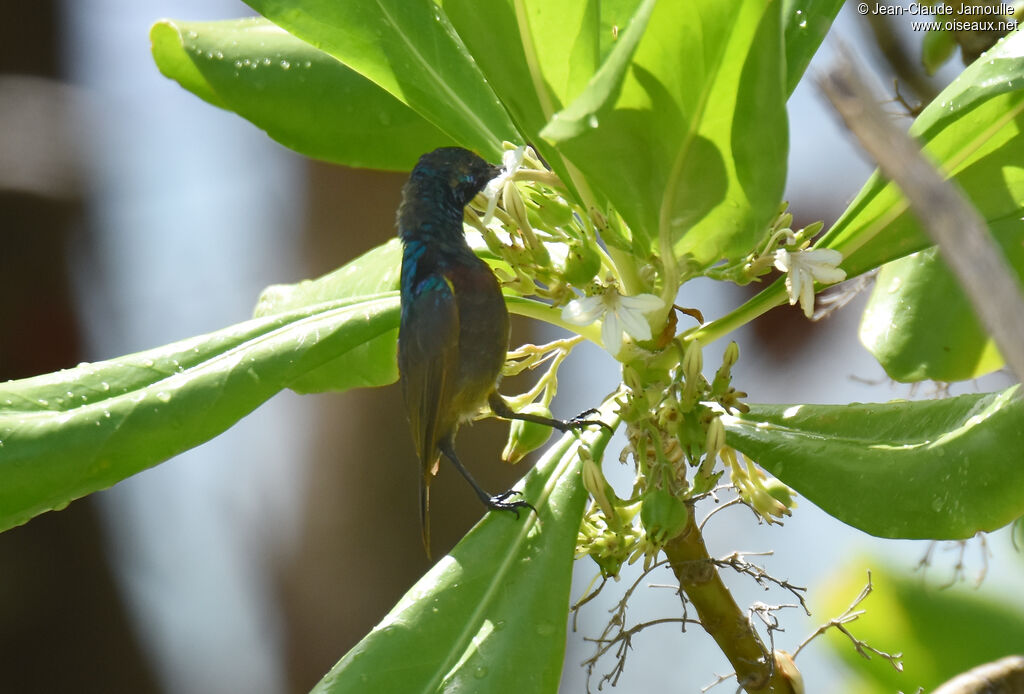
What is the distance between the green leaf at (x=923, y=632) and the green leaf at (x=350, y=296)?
1.18 meters

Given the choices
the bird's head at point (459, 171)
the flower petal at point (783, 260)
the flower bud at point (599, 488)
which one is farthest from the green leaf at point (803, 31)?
the flower bud at point (599, 488)

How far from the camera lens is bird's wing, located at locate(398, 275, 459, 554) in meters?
1.64

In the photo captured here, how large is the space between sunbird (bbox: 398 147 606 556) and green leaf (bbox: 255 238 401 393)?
102mm

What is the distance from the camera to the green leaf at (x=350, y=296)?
179 cm

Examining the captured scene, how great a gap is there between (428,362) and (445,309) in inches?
4.1

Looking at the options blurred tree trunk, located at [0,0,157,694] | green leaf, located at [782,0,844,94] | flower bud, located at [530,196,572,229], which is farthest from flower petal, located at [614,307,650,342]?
blurred tree trunk, located at [0,0,157,694]

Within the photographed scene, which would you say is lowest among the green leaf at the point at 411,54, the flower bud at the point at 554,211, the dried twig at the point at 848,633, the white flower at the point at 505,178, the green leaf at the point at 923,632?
the green leaf at the point at 923,632

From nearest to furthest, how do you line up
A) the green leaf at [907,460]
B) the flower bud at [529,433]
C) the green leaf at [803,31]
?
the green leaf at [907,460] → the green leaf at [803,31] → the flower bud at [529,433]

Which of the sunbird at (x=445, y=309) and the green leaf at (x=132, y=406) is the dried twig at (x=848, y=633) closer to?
the sunbird at (x=445, y=309)

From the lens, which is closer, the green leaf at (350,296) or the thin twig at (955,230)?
the thin twig at (955,230)

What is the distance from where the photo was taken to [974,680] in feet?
4.19

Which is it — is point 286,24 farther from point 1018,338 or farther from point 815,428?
point 1018,338

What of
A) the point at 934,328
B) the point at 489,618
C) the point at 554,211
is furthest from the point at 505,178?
the point at 934,328

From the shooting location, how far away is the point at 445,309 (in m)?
1.67
